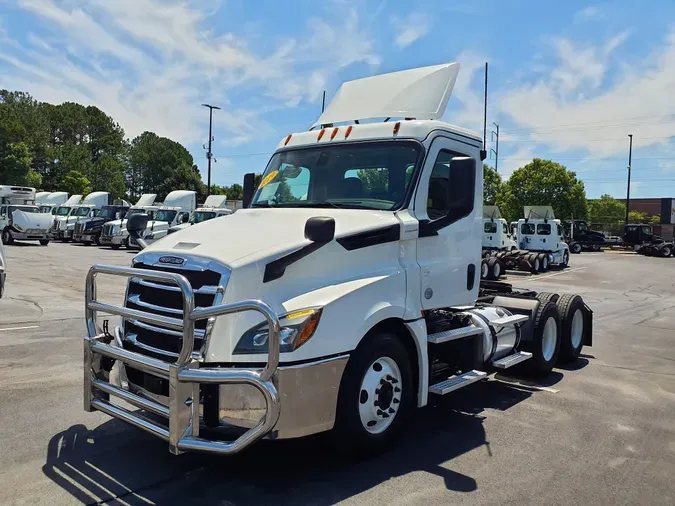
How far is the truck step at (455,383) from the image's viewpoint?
5016 mm

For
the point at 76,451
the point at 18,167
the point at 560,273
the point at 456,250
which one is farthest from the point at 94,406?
the point at 18,167

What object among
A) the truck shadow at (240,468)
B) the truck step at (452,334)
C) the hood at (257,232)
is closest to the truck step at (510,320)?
the truck step at (452,334)

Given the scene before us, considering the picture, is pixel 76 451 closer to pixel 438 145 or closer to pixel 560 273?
pixel 438 145

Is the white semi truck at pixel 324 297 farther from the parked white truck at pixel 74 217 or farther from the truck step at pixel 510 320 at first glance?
the parked white truck at pixel 74 217

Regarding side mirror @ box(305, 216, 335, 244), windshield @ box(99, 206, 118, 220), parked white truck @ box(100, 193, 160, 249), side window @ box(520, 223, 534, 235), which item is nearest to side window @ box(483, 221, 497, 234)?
side window @ box(520, 223, 534, 235)

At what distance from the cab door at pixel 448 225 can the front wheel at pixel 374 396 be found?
71 cm

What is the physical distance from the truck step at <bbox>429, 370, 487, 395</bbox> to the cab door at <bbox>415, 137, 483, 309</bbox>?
0.70 m

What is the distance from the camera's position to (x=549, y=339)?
7.68 metres

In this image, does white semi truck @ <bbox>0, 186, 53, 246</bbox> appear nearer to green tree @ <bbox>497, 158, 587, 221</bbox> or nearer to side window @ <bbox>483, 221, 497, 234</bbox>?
side window @ <bbox>483, 221, 497, 234</bbox>

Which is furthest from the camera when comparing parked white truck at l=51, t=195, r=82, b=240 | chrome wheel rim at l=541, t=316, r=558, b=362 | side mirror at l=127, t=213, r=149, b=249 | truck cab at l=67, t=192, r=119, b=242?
parked white truck at l=51, t=195, r=82, b=240

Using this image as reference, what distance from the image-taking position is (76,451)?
4.55 m

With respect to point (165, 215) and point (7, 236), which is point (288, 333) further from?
point (7, 236)

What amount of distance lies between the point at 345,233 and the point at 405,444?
74.7 inches

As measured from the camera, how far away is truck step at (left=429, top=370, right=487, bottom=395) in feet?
16.5
